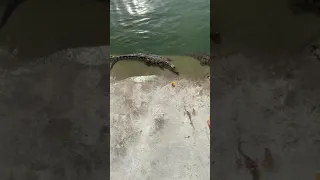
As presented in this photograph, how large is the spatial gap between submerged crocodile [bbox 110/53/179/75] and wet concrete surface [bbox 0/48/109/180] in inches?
8.1

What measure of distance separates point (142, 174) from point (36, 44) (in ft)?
2.84

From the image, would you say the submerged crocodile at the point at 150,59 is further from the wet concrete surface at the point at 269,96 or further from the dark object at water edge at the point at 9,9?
the dark object at water edge at the point at 9,9

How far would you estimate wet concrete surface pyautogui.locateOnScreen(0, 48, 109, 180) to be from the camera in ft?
5.03

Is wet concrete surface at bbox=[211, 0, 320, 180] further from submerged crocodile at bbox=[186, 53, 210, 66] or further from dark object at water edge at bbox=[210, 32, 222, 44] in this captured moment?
submerged crocodile at bbox=[186, 53, 210, 66]

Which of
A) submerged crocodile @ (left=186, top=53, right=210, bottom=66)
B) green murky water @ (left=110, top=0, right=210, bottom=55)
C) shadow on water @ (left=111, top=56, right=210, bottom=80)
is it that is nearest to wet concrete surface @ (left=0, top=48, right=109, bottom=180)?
shadow on water @ (left=111, top=56, right=210, bottom=80)

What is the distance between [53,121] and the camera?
157 cm

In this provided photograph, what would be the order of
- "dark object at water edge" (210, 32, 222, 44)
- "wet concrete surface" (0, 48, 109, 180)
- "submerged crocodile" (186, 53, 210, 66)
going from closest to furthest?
"wet concrete surface" (0, 48, 109, 180), "dark object at water edge" (210, 32, 222, 44), "submerged crocodile" (186, 53, 210, 66)

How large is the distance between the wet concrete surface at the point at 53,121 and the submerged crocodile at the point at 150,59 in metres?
0.21

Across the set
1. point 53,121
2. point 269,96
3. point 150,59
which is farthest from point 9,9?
point 269,96

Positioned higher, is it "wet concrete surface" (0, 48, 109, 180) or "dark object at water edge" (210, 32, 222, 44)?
"dark object at water edge" (210, 32, 222, 44)

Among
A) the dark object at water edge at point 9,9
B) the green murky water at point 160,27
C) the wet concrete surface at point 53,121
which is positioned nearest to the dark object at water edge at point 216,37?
the green murky water at point 160,27

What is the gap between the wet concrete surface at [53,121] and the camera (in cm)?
153

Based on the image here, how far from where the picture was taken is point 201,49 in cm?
180

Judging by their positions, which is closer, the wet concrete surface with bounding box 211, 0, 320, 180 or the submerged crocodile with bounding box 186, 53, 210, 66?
the wet concrete surface with bounding box 211, 0, 320, 180
